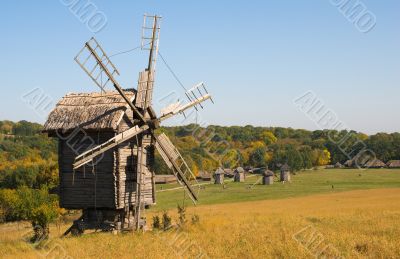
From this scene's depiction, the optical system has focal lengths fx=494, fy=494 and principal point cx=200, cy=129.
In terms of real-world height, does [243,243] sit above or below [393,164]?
below

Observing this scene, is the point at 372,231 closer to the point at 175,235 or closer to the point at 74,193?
the point at 175,235

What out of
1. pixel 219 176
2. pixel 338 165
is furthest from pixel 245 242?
pixel 338 165

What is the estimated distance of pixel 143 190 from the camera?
834 inches

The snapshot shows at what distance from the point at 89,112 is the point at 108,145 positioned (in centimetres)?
184

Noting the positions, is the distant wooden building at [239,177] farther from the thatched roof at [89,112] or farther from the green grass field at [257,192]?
the thatched roof at [89,112]

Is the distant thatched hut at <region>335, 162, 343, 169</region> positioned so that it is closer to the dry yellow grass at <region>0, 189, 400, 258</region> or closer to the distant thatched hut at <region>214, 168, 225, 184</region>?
the distant thatched hut at <region>214, 168, 225, 184</region>

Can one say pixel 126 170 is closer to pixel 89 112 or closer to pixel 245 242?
pixel 89 112

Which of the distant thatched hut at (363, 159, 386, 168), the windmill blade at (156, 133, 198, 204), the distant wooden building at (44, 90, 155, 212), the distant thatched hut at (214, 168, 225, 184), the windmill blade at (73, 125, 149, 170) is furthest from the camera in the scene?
the distant thatched hut at (363, 159, 386, 168)

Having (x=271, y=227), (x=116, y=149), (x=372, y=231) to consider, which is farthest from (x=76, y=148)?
(x=372, y=231)

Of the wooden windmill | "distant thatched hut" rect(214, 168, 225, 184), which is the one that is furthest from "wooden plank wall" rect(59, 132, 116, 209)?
"distant thatched hut" rect(214, 168, 225, 184)

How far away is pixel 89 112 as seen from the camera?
19844mm

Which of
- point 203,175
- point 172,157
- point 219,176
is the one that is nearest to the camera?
point 172,157

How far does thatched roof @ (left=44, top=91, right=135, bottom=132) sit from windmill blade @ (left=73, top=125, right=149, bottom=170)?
516 mm

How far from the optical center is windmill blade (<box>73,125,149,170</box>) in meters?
18.2
